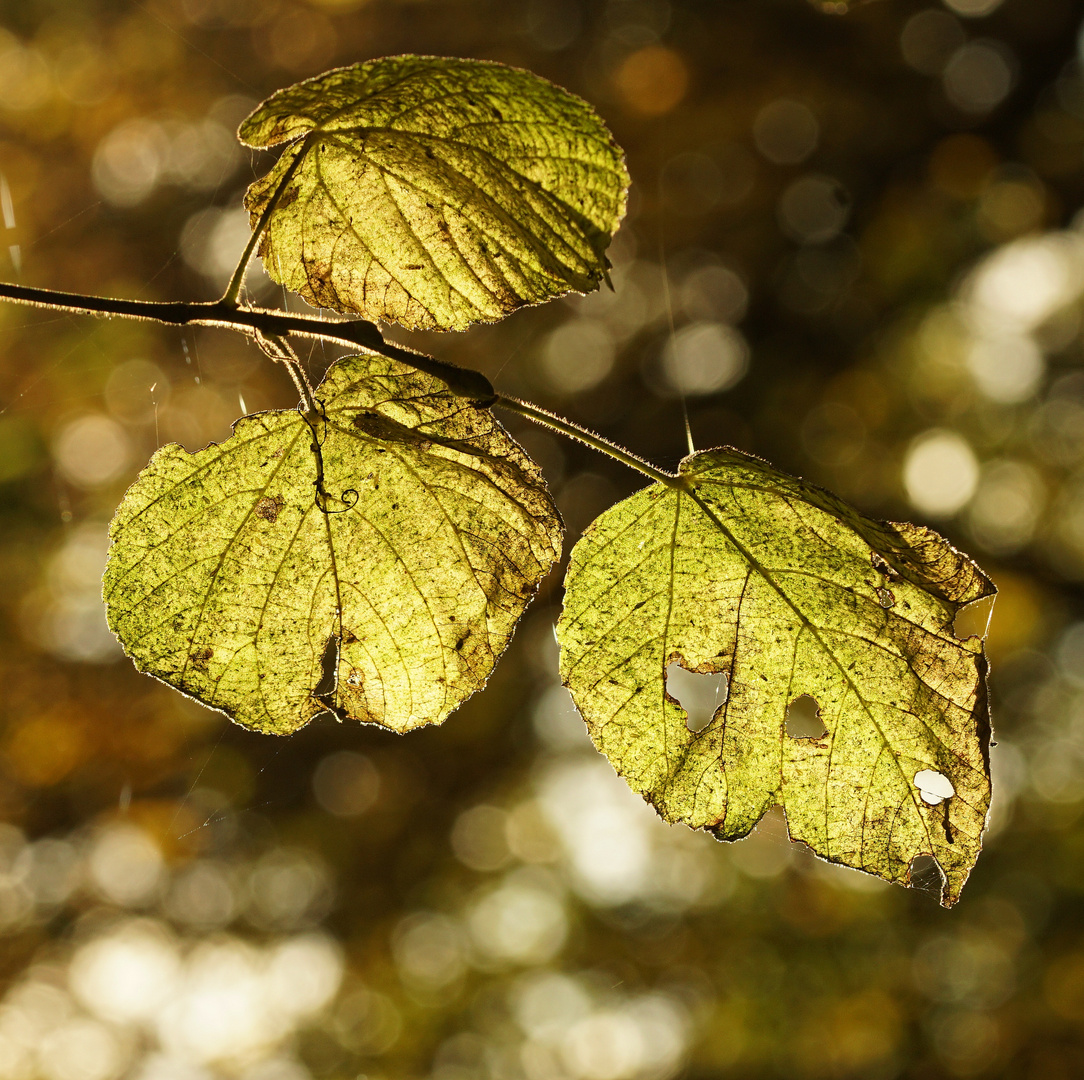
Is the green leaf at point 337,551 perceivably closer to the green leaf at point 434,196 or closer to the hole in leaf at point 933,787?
the green leaf at point 434,196

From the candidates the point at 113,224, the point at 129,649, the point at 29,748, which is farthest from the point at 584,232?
the point at 29,748

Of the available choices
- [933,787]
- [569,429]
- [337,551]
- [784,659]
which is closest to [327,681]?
[337,551]

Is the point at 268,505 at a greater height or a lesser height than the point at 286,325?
lesser

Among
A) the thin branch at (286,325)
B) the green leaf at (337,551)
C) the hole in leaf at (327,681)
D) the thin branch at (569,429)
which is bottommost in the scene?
the hole in leaf at (327,681)

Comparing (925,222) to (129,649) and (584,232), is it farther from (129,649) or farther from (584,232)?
(129,649)

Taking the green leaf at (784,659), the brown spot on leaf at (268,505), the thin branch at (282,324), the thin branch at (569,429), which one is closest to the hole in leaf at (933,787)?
the green leaf at (784,659)

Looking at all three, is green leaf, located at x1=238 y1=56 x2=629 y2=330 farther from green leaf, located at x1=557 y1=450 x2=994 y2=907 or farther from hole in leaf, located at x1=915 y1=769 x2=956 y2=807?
hole in leaf, located at x1=915 y1=769 x2=956 y2=807

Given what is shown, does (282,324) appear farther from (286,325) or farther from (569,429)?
(569,429)

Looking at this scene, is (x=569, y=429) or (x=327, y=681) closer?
(x=569, y=429)
